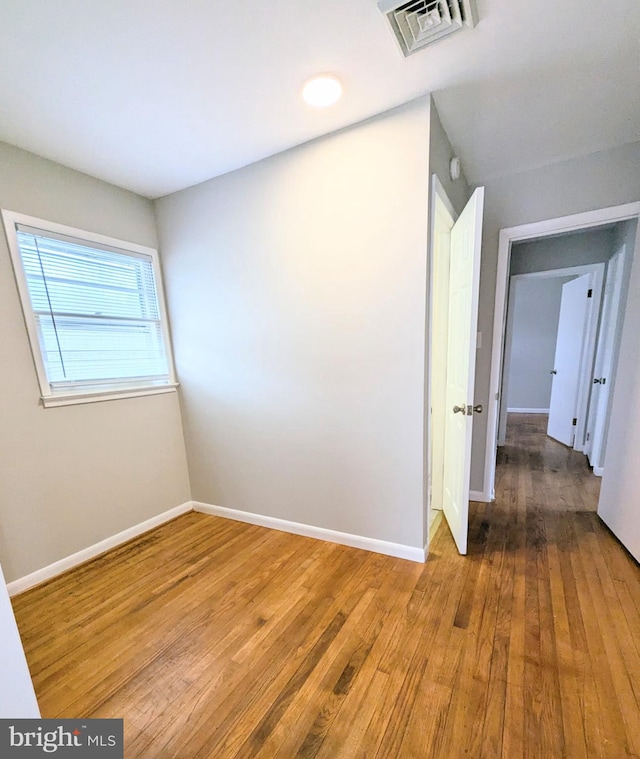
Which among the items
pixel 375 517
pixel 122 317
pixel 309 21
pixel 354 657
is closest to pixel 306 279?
pixel 309 21

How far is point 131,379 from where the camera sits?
243 cm

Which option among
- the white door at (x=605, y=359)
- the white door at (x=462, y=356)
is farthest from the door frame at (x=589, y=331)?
the white door at (x=462, y=356)

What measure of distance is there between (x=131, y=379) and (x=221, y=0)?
86.3 inches

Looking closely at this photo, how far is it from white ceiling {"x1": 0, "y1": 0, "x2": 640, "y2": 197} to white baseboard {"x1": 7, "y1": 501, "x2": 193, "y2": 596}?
2556 millimetres

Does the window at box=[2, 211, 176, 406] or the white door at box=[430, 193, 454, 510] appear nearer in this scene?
the window at box=[2, 211, 176, 406]

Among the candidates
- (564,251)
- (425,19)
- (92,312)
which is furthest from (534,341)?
(92,312)

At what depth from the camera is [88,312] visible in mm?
2182

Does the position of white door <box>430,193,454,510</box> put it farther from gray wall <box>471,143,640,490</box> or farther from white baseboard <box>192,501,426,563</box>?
white baseboard <box>192,501,426,563</box>

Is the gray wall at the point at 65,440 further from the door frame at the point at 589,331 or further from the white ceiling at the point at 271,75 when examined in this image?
the door frame at the point at 589,331

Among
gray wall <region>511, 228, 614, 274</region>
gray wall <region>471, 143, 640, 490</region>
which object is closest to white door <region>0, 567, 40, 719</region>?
gray wall <region>471, 143, 640, 490</region>

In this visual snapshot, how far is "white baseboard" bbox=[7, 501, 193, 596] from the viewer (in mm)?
1885

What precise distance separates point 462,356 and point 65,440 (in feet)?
8.56

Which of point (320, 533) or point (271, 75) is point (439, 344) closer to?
point (320, 533)

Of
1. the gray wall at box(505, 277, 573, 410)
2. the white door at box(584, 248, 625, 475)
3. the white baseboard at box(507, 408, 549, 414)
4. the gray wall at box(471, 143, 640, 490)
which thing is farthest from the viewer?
the white baseboard at box(507, 408, 549, 414)
